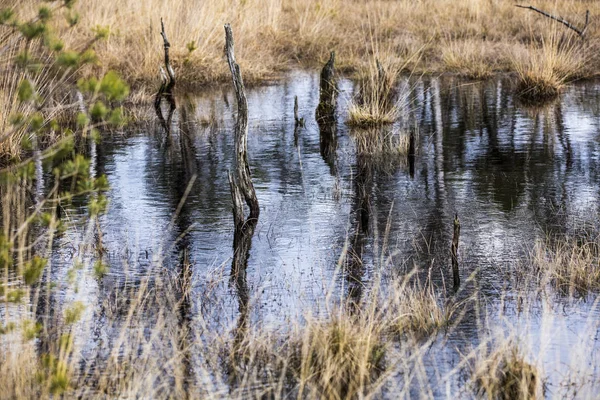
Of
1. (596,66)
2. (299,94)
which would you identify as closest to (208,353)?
(299,94)

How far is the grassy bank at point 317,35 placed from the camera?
602 inches

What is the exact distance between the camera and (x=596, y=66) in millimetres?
16031

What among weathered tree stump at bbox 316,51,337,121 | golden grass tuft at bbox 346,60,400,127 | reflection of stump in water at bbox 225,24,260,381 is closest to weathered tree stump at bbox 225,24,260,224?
reflection of stump in water at bbox 225,24,260,381

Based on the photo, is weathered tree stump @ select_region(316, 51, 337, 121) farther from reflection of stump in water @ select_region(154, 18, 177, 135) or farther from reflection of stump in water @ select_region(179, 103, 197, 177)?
reflection of stump in water @ select_region(154, 18, 177, 135)

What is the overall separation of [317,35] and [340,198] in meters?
11.0

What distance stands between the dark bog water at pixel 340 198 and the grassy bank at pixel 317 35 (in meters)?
2.27

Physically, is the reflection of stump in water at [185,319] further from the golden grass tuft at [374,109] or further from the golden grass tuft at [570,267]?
the golden grass tuft at [374,109]

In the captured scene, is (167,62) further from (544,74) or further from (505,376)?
(505,376)

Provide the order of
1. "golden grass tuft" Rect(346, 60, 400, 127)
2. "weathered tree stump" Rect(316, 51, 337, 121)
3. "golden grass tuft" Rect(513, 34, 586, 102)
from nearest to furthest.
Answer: "golden grass tuft" Rect(346, 60, 400, 127), "weathered tree stump" Rect(316, 51, 337, 121), "golden grass tuft" Rect(513, 34, 586, 102)

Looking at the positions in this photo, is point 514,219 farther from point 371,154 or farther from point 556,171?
point 371,154

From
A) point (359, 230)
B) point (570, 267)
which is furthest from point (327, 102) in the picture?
point (570, 267)

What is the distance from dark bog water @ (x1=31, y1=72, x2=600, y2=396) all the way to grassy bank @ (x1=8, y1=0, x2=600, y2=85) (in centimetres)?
227

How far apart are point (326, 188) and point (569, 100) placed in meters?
6.32

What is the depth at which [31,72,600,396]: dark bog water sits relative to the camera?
6438mm
